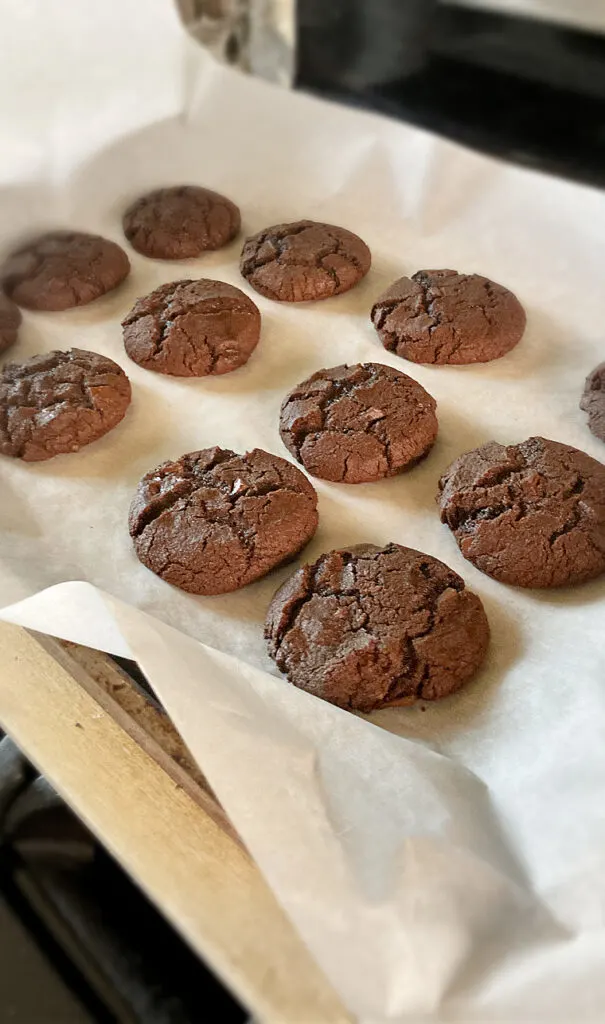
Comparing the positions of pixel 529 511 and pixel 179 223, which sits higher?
pixel 179 223

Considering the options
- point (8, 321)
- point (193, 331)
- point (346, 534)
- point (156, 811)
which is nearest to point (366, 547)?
point (346, 534)

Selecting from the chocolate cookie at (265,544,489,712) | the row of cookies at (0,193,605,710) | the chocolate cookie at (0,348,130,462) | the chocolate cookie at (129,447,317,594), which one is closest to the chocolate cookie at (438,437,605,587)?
the row of cookies at (0,193,605,710)

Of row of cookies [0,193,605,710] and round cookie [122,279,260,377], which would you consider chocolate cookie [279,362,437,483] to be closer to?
row of cookies [0,193,605,710]

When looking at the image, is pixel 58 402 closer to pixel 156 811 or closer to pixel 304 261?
pixel 304 261

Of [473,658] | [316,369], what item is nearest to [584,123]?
[316,369]

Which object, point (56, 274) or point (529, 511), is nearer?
point (529, 511)

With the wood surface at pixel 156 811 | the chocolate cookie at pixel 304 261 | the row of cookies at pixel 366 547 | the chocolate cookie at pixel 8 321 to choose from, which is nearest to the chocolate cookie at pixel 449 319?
the row of cookies at pixel 366 547

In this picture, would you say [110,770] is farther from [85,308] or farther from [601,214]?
[601,214]
